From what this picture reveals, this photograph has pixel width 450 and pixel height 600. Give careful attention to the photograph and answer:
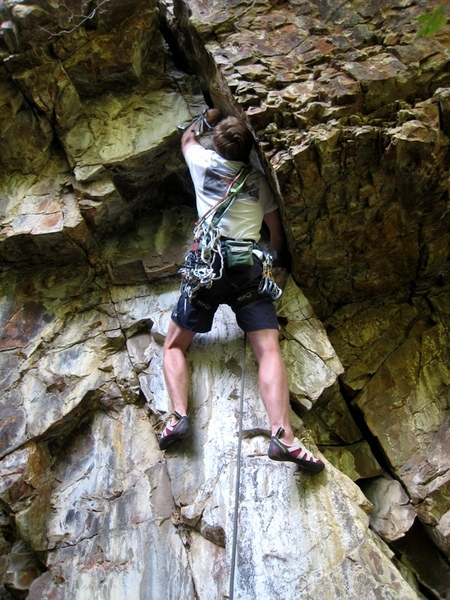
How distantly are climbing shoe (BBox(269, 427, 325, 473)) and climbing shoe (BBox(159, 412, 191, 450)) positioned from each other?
58 centimetres

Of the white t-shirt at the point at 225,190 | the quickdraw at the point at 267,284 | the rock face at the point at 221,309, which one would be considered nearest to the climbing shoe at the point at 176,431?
the rock face at the point at 221,309

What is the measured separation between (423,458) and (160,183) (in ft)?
9.86

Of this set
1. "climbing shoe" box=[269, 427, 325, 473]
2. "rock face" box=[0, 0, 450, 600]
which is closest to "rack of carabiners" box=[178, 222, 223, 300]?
"rock face" box=[0, 0, 450, 600]

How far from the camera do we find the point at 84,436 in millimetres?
4031

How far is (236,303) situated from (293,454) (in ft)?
3.65

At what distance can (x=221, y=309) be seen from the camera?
412 centimetres

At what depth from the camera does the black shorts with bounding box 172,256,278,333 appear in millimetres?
3617

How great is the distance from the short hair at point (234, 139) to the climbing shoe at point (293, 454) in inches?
76.8

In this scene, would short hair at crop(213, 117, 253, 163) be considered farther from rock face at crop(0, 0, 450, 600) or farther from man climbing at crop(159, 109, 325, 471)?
rock face at crop(0, 0, 450, 600)

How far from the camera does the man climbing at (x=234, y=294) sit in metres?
3.36

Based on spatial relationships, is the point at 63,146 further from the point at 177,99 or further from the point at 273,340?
the point at 273,340

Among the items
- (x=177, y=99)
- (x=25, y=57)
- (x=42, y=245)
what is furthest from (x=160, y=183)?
(x=25, y=57)

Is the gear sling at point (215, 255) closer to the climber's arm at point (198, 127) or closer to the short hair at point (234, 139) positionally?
the short hair at point (234, 139)

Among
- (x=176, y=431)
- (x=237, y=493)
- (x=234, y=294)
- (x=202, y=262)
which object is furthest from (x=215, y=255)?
(x=237, y=493)
